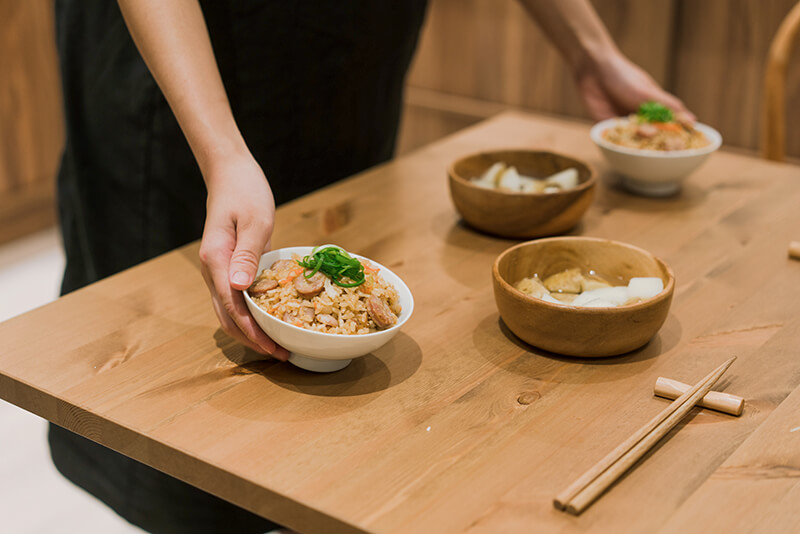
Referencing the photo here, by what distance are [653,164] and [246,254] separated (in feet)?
2.55

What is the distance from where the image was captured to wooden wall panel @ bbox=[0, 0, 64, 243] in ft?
10.5

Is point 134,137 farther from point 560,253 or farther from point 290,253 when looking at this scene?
point 560,253

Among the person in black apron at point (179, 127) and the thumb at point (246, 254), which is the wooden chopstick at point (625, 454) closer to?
the thumb at point (246, 254)

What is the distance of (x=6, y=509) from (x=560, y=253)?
1584mm

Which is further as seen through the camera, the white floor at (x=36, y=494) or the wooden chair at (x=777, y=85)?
the white floor at (x=36, y=494)

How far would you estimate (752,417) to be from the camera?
929 mm

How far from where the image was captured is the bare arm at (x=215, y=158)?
3.25 ft

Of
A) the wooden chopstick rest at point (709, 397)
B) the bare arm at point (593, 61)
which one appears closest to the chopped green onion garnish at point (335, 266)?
the wooden chopstick rest at point (709, 397)

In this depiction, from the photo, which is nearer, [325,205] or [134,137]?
[325,205]

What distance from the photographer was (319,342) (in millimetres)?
932

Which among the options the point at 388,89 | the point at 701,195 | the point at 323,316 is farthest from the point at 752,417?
the point at 388,89

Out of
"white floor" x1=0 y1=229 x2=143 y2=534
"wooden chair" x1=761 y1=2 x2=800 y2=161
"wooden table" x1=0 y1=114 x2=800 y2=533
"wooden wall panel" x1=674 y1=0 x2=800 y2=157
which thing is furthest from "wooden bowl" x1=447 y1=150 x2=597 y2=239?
"wooden wall panel" x1=674 y1=0 x2=800 y2=157

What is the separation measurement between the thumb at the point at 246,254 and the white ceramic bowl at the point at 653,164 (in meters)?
0.71

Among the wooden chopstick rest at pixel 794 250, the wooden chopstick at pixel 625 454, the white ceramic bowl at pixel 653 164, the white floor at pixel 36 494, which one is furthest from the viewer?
the white floor at pixel 36 494
